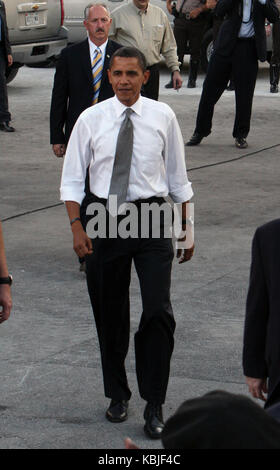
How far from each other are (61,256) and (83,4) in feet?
40.1

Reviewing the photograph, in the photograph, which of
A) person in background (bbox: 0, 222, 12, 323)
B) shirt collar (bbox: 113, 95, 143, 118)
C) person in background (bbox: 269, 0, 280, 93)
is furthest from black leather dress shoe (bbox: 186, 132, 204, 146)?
person in background (bbox: 0, 222, 12, 323)

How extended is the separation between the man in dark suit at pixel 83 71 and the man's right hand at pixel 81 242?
8.32ft

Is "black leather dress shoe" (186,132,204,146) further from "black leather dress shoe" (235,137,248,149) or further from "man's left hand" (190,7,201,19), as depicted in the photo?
"man's left hand" (190,7,201,19)

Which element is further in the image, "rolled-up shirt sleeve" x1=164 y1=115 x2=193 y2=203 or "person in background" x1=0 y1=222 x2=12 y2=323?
"rolled-up shirt sleeve" x1=164 y1=115 x2=193 y2=203

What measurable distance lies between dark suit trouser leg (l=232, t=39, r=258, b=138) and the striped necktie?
5.35 m

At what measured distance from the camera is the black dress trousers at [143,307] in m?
5.29

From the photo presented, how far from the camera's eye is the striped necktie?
770 cm

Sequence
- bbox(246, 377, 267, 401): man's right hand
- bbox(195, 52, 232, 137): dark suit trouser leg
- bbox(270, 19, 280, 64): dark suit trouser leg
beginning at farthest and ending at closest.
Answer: bbox(270, 19, 280, 64): dark suit trouser leg, bbox(195, 52, 232, 137): dark suit trouser leg, bbox(246, 377, 267, 401): man's right hand

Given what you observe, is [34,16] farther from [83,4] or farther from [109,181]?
[109,181]

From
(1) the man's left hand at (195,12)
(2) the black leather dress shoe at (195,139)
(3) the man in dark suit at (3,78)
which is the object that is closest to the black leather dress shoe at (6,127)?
(3) the man in dark suit at (3,78)

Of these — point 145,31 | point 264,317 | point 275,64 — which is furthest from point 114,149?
point 275,64

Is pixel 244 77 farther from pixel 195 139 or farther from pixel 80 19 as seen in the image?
pixel 80 19

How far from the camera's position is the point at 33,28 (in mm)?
16750

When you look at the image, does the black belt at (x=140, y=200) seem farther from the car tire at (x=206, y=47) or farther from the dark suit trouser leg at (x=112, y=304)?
the car tire at (x=206, y=47)
